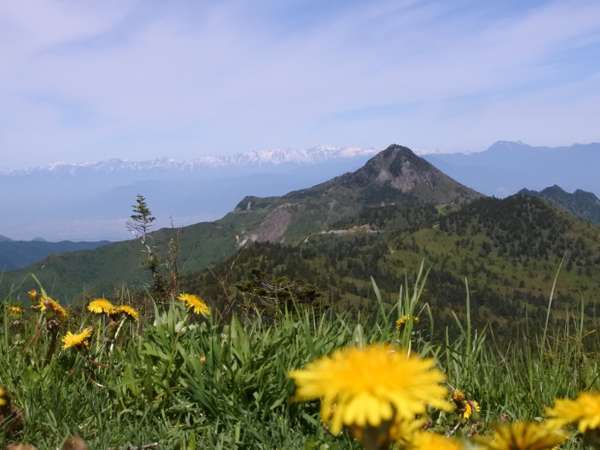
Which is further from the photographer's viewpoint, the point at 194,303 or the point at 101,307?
the point at 194,303

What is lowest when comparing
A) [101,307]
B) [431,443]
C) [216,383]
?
[216,383]

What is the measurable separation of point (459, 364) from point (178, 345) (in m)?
1.95

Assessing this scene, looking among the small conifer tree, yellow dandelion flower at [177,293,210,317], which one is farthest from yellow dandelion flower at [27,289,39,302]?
yellow dandelion flower at [177,293,210,317]

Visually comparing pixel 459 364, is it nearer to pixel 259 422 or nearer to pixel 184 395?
pixel 259 422

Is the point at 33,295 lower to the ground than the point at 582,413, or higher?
higher

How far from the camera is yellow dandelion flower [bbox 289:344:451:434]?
3.44 feet

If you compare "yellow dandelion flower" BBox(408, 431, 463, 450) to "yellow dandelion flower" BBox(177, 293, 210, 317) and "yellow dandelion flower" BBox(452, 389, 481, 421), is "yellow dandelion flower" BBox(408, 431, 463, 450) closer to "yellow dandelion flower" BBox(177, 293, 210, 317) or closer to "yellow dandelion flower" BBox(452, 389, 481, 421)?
"yellow dandelion flower" BBox(452, 389, 481, 421)

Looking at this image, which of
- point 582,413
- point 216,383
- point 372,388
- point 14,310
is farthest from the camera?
point 14,310

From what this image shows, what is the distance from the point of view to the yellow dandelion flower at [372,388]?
1.05m

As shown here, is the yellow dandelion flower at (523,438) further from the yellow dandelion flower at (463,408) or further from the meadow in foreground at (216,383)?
the yellow dandelion flower at (463,408)

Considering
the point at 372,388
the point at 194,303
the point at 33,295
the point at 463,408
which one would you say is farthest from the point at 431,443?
the point at 33,295

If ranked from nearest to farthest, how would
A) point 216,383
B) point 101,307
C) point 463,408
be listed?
point 463,408, point 216,383, point 101,307

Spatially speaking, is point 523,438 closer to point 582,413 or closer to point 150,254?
point 582,413

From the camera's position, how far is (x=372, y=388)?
45.1 inches
